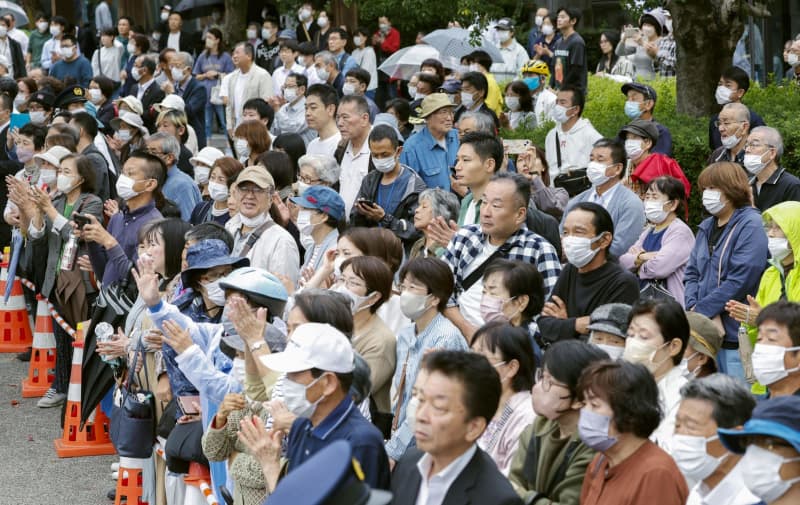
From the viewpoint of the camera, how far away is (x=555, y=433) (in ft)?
17.4

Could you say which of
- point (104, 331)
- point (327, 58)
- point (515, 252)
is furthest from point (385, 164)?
point (327, 58)

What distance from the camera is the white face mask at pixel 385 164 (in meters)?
9.84

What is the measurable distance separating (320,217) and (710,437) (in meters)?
4.42

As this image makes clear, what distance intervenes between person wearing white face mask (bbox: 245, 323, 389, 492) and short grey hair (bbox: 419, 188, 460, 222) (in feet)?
11.4

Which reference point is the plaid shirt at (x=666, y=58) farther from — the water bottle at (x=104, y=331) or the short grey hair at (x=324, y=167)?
the water bottle at (x=104, y=331)

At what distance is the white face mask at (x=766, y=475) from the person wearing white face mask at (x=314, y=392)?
150cm

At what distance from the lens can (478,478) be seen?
462 centimetres

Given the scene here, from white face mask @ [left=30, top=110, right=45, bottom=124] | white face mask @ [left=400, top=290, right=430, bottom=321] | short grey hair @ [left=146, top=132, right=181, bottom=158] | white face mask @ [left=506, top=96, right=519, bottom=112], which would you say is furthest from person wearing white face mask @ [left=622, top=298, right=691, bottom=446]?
white face mask @ [left=30, top=110, right=45, bottom=124]

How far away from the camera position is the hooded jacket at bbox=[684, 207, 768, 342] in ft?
26.5

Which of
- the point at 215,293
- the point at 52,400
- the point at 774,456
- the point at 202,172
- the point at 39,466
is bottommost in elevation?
the point at 52,400

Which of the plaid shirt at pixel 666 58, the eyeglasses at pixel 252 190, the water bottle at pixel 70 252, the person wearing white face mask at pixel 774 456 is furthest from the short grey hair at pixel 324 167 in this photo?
the plaid shirt at pixel 666 58

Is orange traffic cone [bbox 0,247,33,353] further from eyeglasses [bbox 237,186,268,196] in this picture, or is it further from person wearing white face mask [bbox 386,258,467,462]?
person wearing white face mask [bbox 386,258,467,462]

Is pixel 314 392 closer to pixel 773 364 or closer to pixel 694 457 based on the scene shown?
pixel 694 457

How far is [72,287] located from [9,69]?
13425 mm
